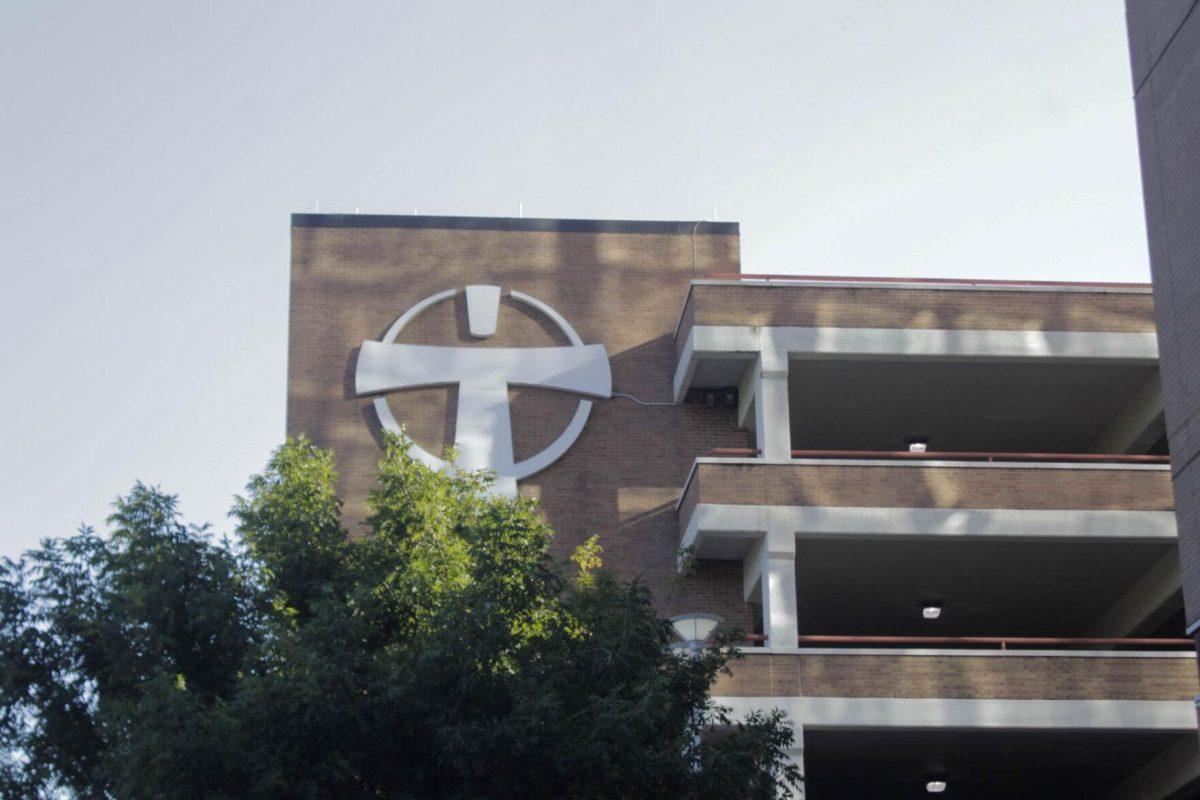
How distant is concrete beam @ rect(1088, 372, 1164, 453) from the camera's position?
33844mm

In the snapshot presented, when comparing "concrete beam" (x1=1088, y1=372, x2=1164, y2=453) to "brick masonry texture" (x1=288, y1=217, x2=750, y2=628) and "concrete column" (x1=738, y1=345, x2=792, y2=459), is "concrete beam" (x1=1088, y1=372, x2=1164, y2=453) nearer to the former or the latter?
"concrete column" (x1=738, y1=345, x2=792, y2=459)

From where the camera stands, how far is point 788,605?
3114 cm

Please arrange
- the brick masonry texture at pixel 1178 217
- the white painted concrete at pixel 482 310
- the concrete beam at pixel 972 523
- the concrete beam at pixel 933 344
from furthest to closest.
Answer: the white painted concrete at pixel 482 310
the concrete beam at pixel 933 344
the concrete beam at pixel 972 523
the brick masonry texture at pixel 1178 217

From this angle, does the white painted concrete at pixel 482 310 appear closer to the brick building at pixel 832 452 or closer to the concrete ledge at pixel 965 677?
the brick building at pixel 832 452

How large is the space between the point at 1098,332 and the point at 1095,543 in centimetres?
364

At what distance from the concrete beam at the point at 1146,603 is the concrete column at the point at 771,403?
21.4 feet

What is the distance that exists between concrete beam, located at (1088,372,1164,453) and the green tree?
13.0 meters

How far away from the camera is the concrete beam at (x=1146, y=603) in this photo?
A: 32.4m

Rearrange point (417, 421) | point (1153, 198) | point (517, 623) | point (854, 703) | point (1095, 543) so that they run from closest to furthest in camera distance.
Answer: point (1153, 198) < point (517, 623) < point (854, 703) < point (1095, 543) < point (417, 421)

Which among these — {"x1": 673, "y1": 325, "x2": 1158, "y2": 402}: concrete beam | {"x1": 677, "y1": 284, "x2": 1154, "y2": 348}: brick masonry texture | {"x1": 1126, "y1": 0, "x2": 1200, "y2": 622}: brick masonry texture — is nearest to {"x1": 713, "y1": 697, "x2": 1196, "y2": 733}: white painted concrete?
{"x1": 673, "y1": 325, "x2": 1158, "y2": 402}: concrete beam

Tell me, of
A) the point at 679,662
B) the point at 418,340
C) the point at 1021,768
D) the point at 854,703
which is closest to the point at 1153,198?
the point at 679,662

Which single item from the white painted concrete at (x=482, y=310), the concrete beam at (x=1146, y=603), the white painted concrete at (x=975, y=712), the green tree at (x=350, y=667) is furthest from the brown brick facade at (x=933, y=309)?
the green tree at (x=350, y=667)

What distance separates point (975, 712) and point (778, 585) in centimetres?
367

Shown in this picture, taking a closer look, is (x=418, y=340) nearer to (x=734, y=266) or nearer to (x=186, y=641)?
(x=734, y=266)
